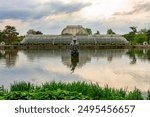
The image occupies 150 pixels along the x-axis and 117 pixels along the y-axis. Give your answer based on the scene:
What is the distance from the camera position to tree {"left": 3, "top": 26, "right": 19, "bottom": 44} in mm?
87938

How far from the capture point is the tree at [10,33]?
289 ft

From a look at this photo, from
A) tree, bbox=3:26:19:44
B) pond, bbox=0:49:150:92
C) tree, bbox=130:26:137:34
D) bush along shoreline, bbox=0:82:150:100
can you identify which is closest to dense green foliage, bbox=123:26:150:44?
tree, bbox=130:26:137:34

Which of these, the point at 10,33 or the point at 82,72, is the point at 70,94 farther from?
the point at 10,33

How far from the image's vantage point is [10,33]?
295 ft

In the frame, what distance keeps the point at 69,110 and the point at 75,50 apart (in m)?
39.9

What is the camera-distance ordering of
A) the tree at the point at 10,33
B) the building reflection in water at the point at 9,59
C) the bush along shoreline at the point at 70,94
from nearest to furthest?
the bush along shoreline at the point at 70,94
the building reflection in water at the point at 9,59
the tree at the point at 10,33

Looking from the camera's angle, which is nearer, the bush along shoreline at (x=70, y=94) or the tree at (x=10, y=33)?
the bush along shoreline at (x=70, y=94)

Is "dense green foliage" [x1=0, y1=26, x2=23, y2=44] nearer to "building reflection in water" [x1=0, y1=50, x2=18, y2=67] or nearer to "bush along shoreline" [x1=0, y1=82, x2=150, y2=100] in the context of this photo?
"building reflection in water" [x1=0, y1=50, x2=18, y2=67]

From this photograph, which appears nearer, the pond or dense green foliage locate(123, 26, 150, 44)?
the pond

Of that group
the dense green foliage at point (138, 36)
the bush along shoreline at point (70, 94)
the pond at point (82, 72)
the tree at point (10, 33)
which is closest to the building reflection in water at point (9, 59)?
the pond at point (82, 72)

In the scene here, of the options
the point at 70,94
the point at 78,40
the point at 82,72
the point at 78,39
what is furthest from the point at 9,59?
the point at 78,39

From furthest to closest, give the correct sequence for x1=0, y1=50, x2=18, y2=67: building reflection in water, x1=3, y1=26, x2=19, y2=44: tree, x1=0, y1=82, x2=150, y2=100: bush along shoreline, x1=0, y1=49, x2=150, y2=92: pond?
x1=3, y1=26, x2=19, y2=44: tree
x1=0, y1=50, x2=18, y2=67: building reflection in water
x1=0, y1=49, x2=150, y2=92: pond
x1=0, y1=82, x2=150, y2=100: bush along shoreline

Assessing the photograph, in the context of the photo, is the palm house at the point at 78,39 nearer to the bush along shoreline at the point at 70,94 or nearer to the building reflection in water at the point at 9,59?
the building reflection in water at the point at 9,59

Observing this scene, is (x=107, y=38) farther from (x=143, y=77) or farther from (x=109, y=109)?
(x=109, y=109)
